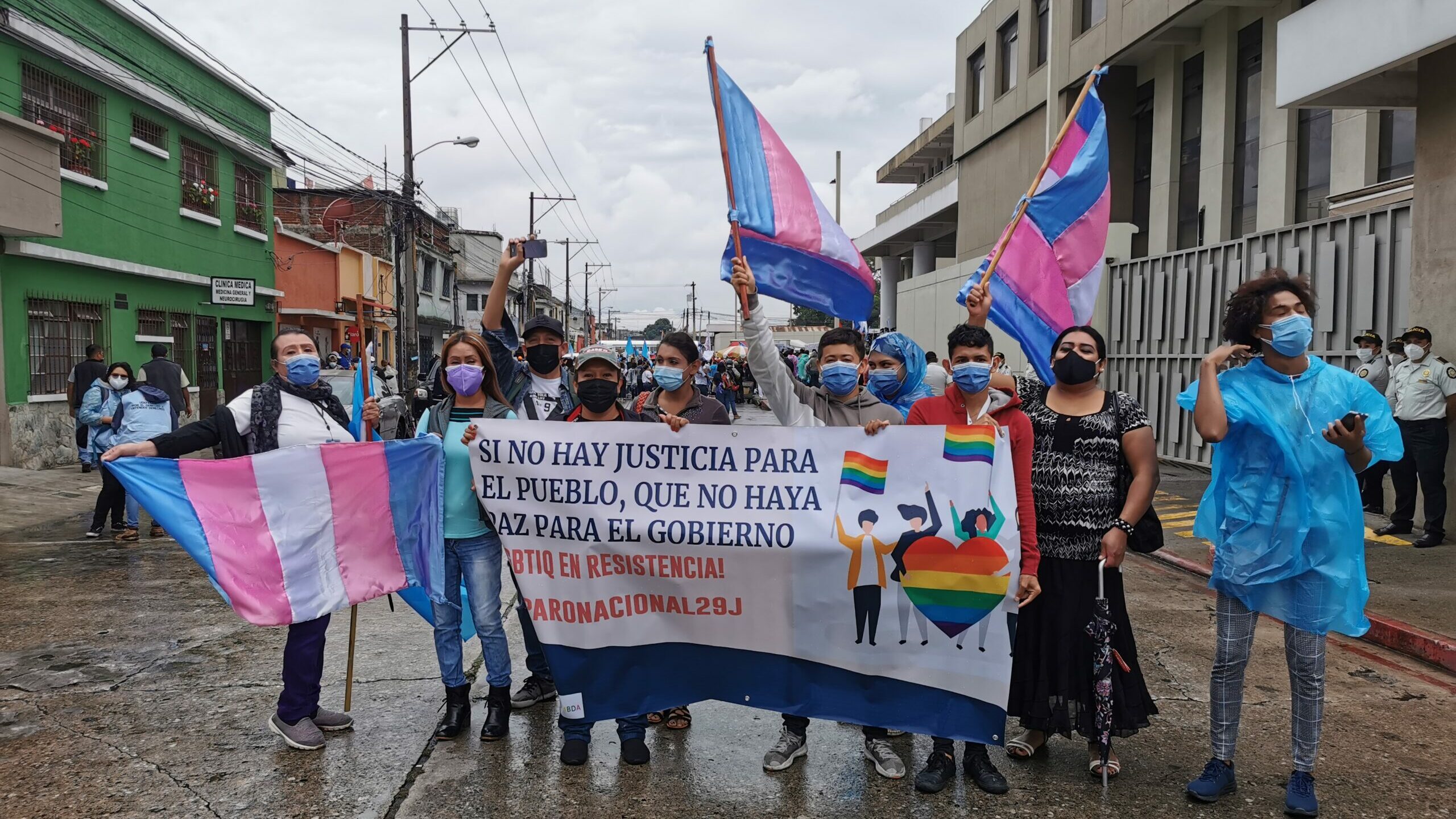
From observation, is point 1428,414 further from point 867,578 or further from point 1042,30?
point 1042,30

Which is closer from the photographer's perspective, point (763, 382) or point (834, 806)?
point (834, 806)

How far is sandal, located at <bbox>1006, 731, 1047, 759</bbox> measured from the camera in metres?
4.24

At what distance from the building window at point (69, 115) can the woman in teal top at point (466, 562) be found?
1309 centimetres

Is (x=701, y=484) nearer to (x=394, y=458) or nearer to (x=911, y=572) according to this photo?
(x=911, y=572)

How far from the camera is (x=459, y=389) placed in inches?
176

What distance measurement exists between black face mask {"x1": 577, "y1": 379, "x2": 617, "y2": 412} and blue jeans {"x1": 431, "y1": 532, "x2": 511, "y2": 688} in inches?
28.3

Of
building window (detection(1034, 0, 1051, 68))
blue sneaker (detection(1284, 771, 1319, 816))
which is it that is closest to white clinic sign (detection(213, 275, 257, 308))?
building window (detection(1034, 0, 1051, 68))

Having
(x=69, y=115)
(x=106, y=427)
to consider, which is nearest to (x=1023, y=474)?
(x=106, y=427)

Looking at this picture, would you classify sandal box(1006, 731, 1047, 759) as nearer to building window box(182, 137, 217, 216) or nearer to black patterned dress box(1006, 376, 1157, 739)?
black patterned dress box(1006, 376, 1157, 739)

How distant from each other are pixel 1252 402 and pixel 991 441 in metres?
0.96

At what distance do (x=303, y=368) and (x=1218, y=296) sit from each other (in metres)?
12.7

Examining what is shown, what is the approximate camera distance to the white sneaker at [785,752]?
4.12m

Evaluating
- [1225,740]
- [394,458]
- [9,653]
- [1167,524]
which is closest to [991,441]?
[1225,740]

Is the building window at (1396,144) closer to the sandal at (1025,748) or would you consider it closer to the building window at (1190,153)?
the building window at (1190,153)
